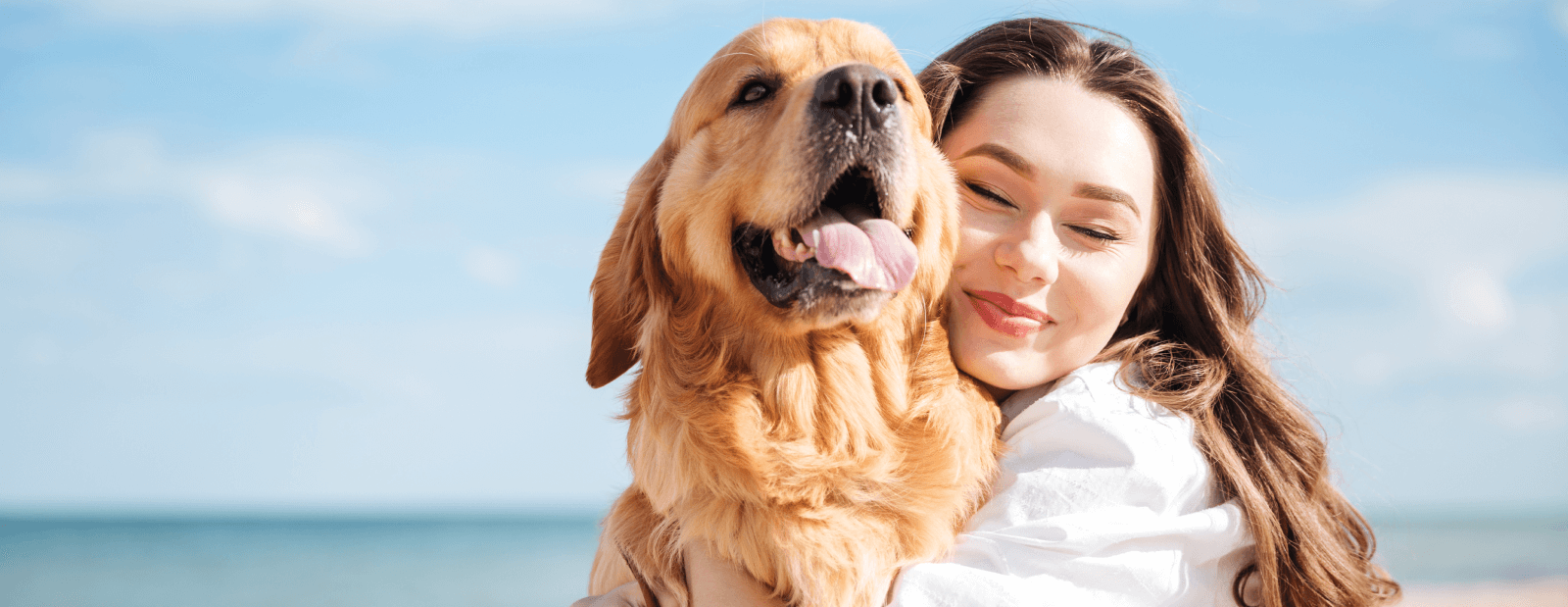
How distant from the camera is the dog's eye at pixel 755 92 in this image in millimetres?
2734

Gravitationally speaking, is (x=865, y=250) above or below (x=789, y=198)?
below

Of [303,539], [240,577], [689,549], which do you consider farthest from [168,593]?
[689,549]

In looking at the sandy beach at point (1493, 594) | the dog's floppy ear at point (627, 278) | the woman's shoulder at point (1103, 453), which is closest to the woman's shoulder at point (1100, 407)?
the woman's shoulder at point (1103, 453)

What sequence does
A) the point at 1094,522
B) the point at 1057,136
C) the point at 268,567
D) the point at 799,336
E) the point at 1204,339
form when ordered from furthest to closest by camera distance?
the point at 268,567
the point at 1204,339
the point at 1057,136
the point at 799,336
the point at 1094,522

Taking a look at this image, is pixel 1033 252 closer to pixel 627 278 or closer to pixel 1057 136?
pixel 1057 136

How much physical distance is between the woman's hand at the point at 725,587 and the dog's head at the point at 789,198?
63 cm

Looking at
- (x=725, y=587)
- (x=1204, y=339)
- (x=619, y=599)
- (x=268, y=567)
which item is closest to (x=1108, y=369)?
(x=1204, y=339)

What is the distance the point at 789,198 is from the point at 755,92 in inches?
16.6

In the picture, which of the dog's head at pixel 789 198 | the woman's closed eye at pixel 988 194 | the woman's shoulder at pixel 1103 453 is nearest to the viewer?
the woman's shoulder at pixel 1103 453

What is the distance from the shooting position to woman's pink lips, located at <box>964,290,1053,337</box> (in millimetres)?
2705

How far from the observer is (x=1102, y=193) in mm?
2775

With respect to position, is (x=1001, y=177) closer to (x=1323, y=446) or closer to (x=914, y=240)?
(x=914, y=240)

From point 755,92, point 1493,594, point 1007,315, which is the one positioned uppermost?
point 755,92

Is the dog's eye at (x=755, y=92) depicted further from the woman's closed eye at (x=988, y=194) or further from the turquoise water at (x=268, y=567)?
the turquoise water at (x=268, y=567)
